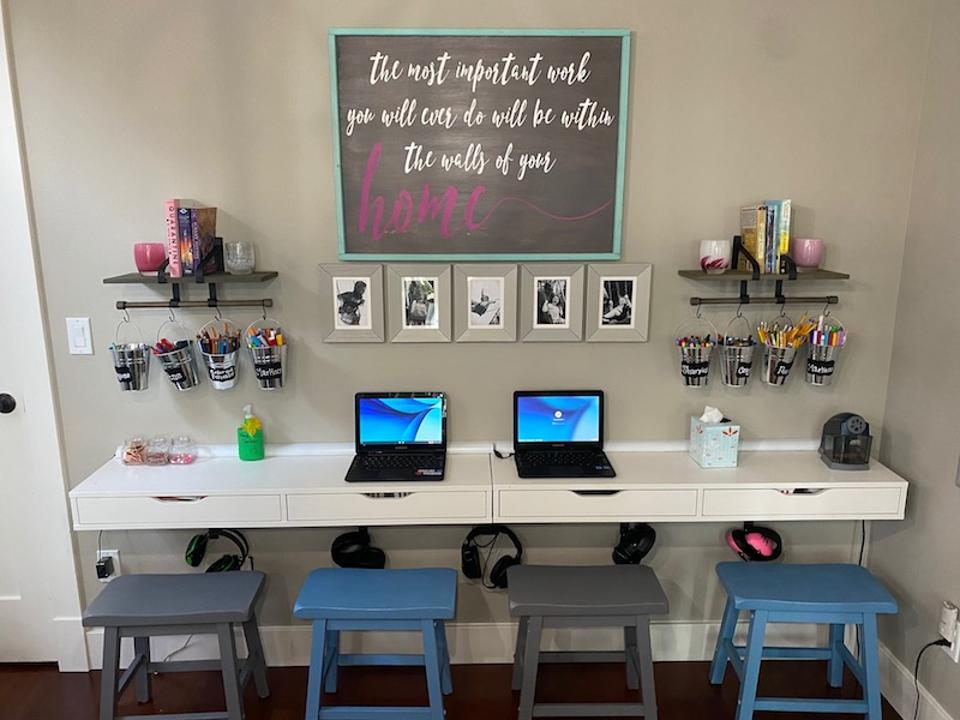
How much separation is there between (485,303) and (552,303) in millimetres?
219

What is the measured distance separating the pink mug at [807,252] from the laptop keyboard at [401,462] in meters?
1.30

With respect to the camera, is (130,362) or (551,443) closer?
(130,362)

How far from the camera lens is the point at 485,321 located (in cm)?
229

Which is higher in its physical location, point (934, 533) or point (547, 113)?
point (547, 113)

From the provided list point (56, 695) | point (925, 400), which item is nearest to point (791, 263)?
point (925, 400)

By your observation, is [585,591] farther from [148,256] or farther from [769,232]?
[148,256]

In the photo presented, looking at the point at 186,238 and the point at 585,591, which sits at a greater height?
the point at 186,238

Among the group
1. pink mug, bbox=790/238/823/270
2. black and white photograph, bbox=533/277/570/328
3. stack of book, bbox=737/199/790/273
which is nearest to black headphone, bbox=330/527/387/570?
black and white photograph, bbox=533/277/570/328

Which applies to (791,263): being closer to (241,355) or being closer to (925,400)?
(925,400)

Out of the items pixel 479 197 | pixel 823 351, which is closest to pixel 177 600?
pixel 479 197

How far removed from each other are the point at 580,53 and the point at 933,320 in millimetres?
1341

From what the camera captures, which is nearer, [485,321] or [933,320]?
[933,320]

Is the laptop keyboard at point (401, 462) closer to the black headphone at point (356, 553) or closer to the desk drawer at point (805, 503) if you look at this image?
the black headphone at point (356, 553)

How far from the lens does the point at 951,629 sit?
6.68ft
